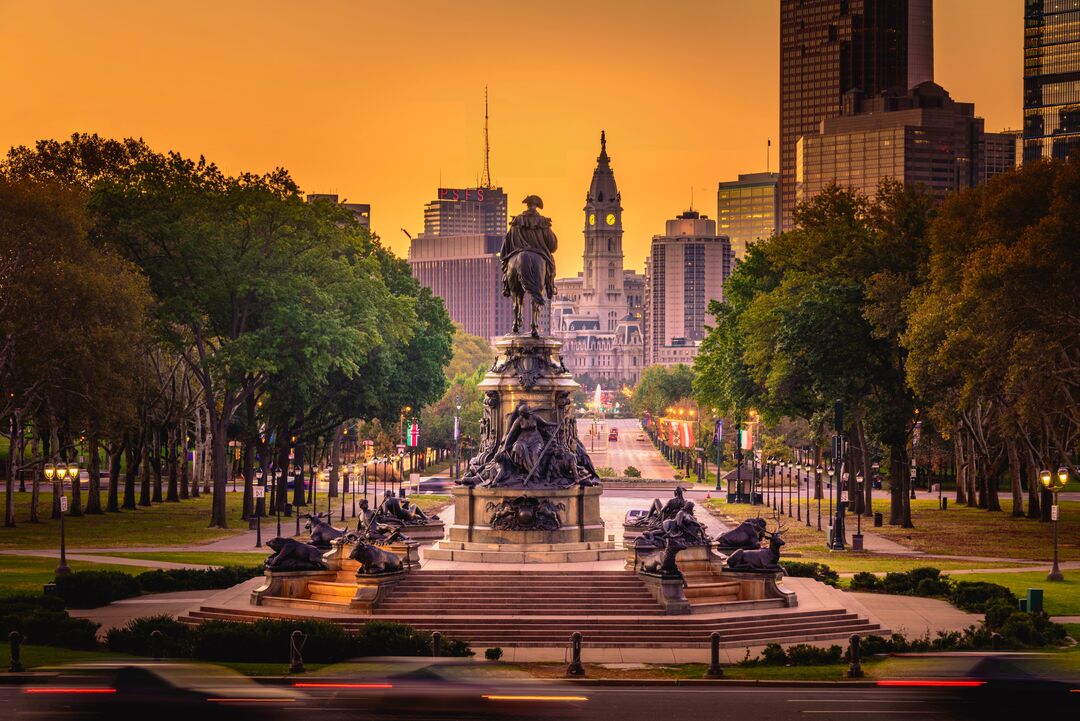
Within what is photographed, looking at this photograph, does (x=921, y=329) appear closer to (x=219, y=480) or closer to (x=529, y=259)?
(x=529, y=259)

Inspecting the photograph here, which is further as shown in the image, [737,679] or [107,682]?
[737,679]

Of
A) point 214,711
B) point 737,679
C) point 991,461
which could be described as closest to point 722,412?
point 991,461

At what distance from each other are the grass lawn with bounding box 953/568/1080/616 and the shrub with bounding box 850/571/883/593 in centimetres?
297

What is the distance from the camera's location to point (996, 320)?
5975 cm

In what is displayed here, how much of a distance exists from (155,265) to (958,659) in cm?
4976

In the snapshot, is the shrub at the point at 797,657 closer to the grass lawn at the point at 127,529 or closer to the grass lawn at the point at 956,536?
the grass lawn at the point at 956,536

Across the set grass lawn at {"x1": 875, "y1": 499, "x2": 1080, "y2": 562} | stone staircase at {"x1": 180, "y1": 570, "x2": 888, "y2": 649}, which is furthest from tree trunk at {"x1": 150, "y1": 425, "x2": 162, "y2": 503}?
stone staircase at {"x1": 180, "y1": 570, "x2": 888, "y2": 649}

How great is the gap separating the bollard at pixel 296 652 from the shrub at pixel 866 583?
21863 millimetres

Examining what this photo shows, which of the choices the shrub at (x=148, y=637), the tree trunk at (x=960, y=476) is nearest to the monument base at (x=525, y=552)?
the shrub at (x=148, y=637)

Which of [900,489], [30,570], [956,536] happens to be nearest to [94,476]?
[30,570]

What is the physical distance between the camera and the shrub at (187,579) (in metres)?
47.0

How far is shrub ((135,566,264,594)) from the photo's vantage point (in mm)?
47031

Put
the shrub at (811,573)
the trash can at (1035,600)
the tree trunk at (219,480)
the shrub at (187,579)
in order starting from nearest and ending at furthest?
1. the trash can at (1035,600)
2. the shrub at (187,579)
3. the shrub at (811,573)
4. the tree trunk at (219,480)

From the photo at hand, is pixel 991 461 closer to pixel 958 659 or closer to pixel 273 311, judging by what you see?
pixel 273 311
